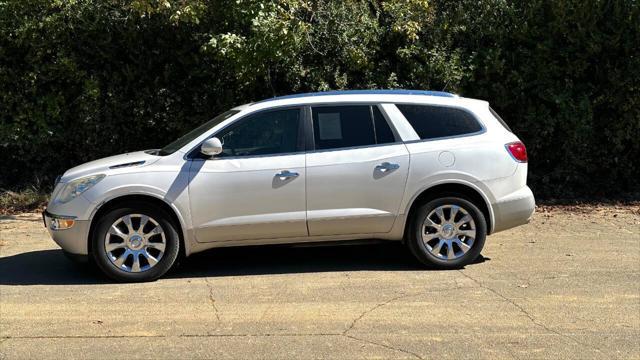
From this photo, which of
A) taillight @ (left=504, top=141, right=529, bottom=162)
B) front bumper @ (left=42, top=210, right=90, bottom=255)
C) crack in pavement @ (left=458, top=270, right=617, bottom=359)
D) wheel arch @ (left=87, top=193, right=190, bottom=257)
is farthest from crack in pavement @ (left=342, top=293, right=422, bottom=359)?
front bumper @ (left=42, top=210, right=90, bottom=255)

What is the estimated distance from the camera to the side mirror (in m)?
6.73

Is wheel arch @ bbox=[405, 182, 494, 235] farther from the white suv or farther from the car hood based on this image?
the car hood

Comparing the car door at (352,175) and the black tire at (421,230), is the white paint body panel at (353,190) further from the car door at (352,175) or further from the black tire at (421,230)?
the black tire at (421,230)

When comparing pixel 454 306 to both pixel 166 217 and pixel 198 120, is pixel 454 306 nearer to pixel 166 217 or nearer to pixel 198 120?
pixel 166 217

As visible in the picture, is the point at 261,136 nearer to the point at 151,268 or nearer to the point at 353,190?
the point at 353,190

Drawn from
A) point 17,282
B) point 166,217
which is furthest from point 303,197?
point 17,282

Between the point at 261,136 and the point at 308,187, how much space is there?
2.25 ft

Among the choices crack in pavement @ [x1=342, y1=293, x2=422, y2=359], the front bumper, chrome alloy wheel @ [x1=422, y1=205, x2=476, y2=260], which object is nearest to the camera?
crack in pavement @ [x1=342, y1=293, x2=422, y2=359]

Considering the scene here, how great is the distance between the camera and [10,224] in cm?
969

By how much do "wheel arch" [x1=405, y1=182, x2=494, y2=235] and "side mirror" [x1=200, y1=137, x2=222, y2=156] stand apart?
188 centimetres

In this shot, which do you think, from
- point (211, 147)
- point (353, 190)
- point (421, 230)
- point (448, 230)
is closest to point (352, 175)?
point (353, 190)

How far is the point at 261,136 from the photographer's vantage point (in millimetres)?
7027

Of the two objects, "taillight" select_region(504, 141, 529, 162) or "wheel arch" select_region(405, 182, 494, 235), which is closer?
"wheel arch" select_region(405, 182, 494, 235)

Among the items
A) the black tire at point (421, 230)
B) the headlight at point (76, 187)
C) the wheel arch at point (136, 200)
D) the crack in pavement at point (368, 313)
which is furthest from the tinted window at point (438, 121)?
the headlight at point (76, 187)
